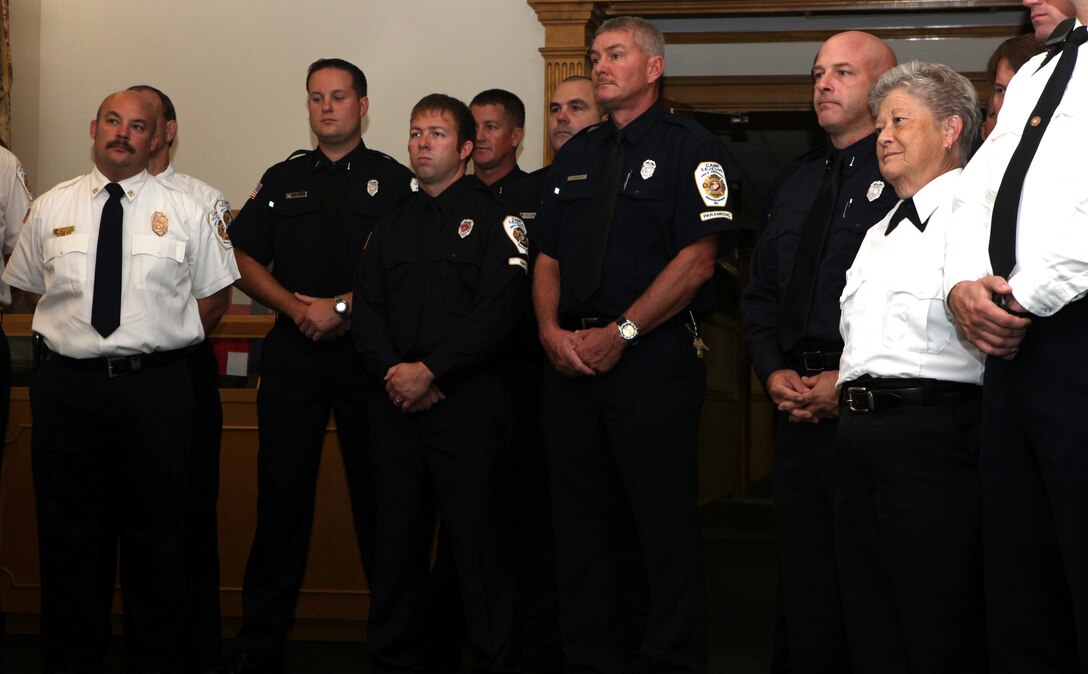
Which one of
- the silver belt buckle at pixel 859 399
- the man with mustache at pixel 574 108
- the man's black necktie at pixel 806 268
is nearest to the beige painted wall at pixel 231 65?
the man with mustache at pixel 574 108

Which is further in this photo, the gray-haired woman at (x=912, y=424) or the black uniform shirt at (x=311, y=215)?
the black uniform shirt at (x=311, y=215)

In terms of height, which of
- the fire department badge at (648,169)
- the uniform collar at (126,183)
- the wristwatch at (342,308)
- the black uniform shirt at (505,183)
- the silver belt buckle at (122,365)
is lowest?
the silver belt buckle at (122,365)

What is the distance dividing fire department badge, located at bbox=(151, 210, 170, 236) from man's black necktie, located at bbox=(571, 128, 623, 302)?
48.4 inches

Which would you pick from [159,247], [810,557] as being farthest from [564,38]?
[810,557]

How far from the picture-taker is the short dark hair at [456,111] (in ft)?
11.5

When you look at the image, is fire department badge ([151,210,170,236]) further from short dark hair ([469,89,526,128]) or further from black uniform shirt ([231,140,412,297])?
short dark hair ([469,89,526,128])

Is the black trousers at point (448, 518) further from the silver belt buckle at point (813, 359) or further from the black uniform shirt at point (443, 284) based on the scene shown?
the silver belt buckle at point (813, 359)

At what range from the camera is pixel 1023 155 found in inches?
79.0

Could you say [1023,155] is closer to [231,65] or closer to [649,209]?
[649,209]

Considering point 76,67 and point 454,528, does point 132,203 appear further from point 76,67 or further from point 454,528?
point 76,67

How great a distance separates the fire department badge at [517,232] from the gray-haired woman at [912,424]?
1.12 m

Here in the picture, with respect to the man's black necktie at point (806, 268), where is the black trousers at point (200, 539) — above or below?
below

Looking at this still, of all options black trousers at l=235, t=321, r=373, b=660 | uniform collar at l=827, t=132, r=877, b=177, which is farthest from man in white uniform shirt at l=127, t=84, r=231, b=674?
uniform collar at l=827, t=132, r=877, b=177

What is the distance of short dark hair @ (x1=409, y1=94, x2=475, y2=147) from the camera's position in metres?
3.50
